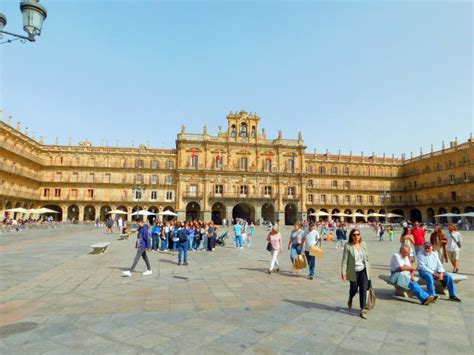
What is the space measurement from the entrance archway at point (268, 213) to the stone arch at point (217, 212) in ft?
21.3

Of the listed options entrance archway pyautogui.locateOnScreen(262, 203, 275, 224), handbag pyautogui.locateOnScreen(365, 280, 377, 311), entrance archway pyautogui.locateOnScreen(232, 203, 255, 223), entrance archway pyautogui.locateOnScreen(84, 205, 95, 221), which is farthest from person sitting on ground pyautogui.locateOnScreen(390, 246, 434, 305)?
entrance archway pyautogui.locateOnScreen(84, 205, 95, 221)

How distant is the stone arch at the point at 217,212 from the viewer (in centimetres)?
4894

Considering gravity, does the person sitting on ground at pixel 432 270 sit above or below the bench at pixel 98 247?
above

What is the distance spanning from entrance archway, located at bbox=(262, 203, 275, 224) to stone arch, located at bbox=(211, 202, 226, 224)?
21.3ft

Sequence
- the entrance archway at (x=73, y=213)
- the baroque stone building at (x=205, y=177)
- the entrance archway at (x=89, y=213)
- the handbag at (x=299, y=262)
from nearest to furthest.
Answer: the handbag at (x=299, y=262), the baroque stone building at (x=205, y=177), the entrance archway at (x=73, y=213), the entrance archway at (x=89, y=213)

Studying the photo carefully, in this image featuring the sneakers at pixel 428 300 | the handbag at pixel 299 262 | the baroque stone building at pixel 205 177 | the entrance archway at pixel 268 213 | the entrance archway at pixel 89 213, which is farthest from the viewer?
the entrance archway at pixel 268 213

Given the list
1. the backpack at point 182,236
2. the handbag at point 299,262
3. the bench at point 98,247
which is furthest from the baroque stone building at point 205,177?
the handbag at point 299,262

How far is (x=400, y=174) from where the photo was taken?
57.2 m

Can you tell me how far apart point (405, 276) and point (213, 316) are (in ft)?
12.7

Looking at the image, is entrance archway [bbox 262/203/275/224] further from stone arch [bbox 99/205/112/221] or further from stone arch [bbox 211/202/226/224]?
stone arch [bbox 99/205/112/221]

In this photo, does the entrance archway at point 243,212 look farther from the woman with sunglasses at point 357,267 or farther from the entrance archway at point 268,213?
the woman with sunglasses at point 357,267

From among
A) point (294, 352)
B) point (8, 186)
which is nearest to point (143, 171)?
point (8, 186)

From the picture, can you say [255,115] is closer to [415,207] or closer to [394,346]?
[415,207]

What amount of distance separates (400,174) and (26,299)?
61.2 meters
